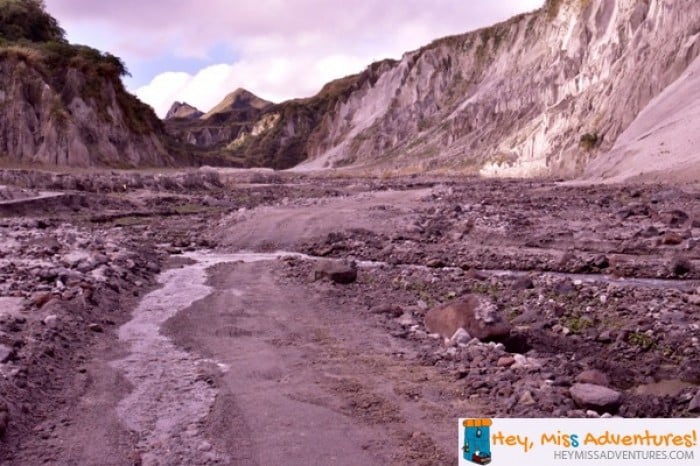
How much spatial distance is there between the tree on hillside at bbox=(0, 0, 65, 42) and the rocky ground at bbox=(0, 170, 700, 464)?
4765 centimetres

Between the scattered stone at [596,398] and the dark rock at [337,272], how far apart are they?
25.6 ft

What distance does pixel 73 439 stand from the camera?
6402 mm

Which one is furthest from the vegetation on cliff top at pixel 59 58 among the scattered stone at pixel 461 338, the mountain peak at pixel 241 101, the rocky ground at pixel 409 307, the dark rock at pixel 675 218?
the mountain peak at pixel 241 101

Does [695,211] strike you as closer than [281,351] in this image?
No

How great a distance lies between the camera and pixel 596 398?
673cm

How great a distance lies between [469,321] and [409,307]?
2.75m

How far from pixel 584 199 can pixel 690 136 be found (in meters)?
9.65

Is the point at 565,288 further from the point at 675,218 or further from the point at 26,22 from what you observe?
the point at 26,22

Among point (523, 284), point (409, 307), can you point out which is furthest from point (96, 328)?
point (523, 284)

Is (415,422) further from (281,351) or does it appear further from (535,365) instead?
(281,351)

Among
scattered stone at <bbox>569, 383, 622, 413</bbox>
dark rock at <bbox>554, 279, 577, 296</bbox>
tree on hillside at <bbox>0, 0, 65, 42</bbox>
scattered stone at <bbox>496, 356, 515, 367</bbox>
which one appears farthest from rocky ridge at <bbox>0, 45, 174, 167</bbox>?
scattered stone at <bbox>569, 383, 622, 413</bbox>

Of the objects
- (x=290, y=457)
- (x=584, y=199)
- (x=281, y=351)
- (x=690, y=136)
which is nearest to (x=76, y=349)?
(x=281, y=351)

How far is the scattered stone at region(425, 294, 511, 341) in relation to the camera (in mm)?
9008

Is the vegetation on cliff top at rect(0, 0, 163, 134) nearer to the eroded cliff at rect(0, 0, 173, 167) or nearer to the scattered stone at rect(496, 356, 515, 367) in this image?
the eroded cliff at rect(0, 0, 173, 167)
